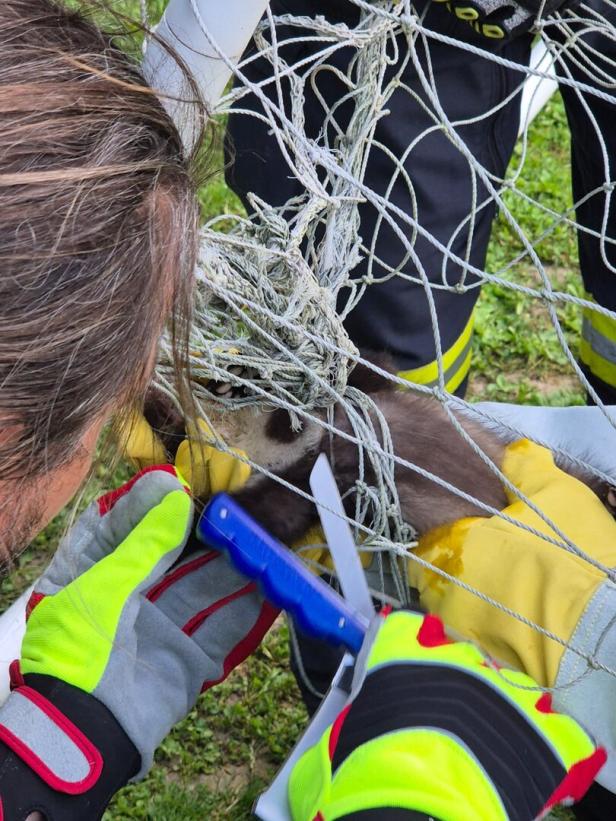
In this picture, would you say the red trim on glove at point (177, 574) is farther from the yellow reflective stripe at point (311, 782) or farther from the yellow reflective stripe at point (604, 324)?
the yellow reflective stripe at point (604, 324)

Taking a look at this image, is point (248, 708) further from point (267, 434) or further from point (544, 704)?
point (544, 704)

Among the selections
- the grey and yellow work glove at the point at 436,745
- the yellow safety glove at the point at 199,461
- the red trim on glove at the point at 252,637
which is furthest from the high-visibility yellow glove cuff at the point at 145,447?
the grey and yellow work glove at the point at 436,745

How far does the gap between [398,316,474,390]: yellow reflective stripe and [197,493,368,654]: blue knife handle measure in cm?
55

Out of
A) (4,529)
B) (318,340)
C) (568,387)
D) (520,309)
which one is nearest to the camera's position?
(4,529)

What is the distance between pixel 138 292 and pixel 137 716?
18.5 inches

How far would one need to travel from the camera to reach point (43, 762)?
921 millimetres

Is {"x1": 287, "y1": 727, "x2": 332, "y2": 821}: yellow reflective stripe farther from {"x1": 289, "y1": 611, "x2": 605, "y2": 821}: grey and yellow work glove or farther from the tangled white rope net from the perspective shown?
the tangled white rope net

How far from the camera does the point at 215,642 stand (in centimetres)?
110

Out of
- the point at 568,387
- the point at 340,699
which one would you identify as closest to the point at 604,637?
the point at 340,699

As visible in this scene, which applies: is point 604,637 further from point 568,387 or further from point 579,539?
point 568,387

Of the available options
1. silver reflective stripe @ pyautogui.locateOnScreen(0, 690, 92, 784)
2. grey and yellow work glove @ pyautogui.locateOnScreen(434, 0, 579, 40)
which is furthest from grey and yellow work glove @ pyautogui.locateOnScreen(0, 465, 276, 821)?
grey and yellow work glove @ pyautogui.locateOnScreen(434, 0, 579, 40)

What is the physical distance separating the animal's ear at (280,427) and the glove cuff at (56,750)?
380 millimetres

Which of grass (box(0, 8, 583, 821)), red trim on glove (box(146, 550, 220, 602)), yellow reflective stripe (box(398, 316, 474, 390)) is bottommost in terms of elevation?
grass (box(0, 8, 583, 821))

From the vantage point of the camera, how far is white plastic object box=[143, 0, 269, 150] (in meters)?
0.88
